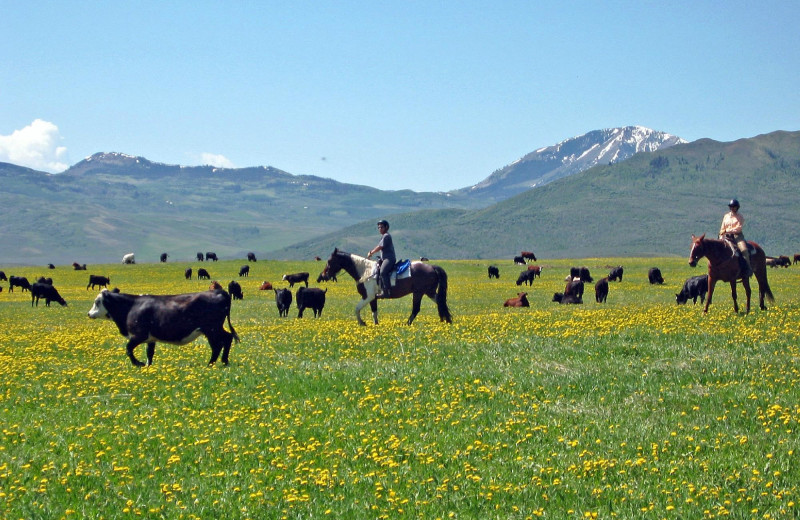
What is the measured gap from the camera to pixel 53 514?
8141mm

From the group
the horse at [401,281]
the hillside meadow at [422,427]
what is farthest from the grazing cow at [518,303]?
the hillside meadow at [422,427]

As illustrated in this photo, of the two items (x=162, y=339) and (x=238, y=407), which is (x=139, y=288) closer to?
(x=162, y=339)

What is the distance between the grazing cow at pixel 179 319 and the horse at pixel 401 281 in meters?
7.34

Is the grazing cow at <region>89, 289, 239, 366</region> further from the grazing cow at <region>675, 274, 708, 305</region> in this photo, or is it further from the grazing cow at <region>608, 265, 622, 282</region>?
the grazing cow at <region>608, 265, 622, 282</region>

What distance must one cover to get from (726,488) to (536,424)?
10.6ft

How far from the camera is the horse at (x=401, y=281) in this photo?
24.0 metres

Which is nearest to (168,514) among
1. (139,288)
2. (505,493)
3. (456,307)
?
(505,493)

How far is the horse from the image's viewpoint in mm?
24031

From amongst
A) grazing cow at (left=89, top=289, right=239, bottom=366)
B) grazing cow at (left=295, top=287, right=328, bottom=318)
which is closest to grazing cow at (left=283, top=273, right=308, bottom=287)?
grazing cow at (left=295, top=287, right=328, bottom=318)

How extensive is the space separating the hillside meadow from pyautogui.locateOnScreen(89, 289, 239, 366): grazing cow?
60cm

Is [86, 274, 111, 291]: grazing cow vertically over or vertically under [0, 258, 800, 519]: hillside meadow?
under

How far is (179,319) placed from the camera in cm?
1667

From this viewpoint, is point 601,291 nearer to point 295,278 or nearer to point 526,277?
A: point 526,277

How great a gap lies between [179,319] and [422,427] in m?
7.69
